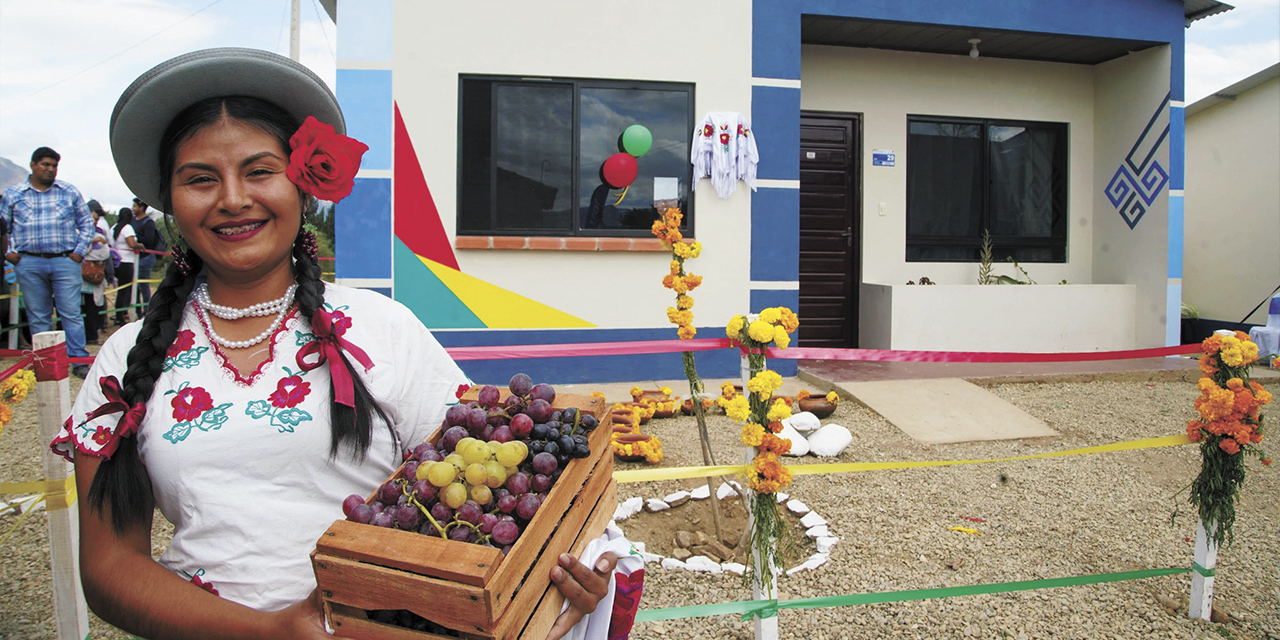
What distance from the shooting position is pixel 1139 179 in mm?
7375

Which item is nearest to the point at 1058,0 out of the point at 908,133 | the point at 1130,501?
the point at 908,133

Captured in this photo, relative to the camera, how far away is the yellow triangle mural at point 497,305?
18.9 feet

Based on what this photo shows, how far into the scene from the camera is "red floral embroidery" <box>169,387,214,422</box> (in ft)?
3.98

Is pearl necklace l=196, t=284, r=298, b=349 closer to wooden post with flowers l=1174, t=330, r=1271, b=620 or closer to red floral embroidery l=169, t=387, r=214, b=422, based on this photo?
red floral embroidery l=169, t=387, r=214, b=422

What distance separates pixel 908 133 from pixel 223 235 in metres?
7.56

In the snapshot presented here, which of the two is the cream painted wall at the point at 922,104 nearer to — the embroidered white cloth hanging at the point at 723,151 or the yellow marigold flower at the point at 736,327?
the embroidered white cloth hanging at the point at 723,151

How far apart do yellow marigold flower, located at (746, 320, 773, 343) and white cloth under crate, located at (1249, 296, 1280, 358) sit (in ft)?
A: 22.8

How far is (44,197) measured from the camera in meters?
6.03

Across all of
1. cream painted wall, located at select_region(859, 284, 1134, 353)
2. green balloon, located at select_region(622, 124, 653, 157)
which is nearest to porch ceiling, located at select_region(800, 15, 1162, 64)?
green balloon, located at select_region(622, 124, 653, 157)

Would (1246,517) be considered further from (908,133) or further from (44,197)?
(44,197)

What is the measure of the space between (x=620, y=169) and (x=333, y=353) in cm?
482

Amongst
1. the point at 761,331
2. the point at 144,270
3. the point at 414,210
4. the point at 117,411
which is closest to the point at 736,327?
the point at 761,331

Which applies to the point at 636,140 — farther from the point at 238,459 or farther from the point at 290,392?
Answer: the point at 238,459

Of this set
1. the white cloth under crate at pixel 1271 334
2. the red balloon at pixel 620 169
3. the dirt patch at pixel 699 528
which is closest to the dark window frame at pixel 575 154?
the red balloon at pixel 620 169
